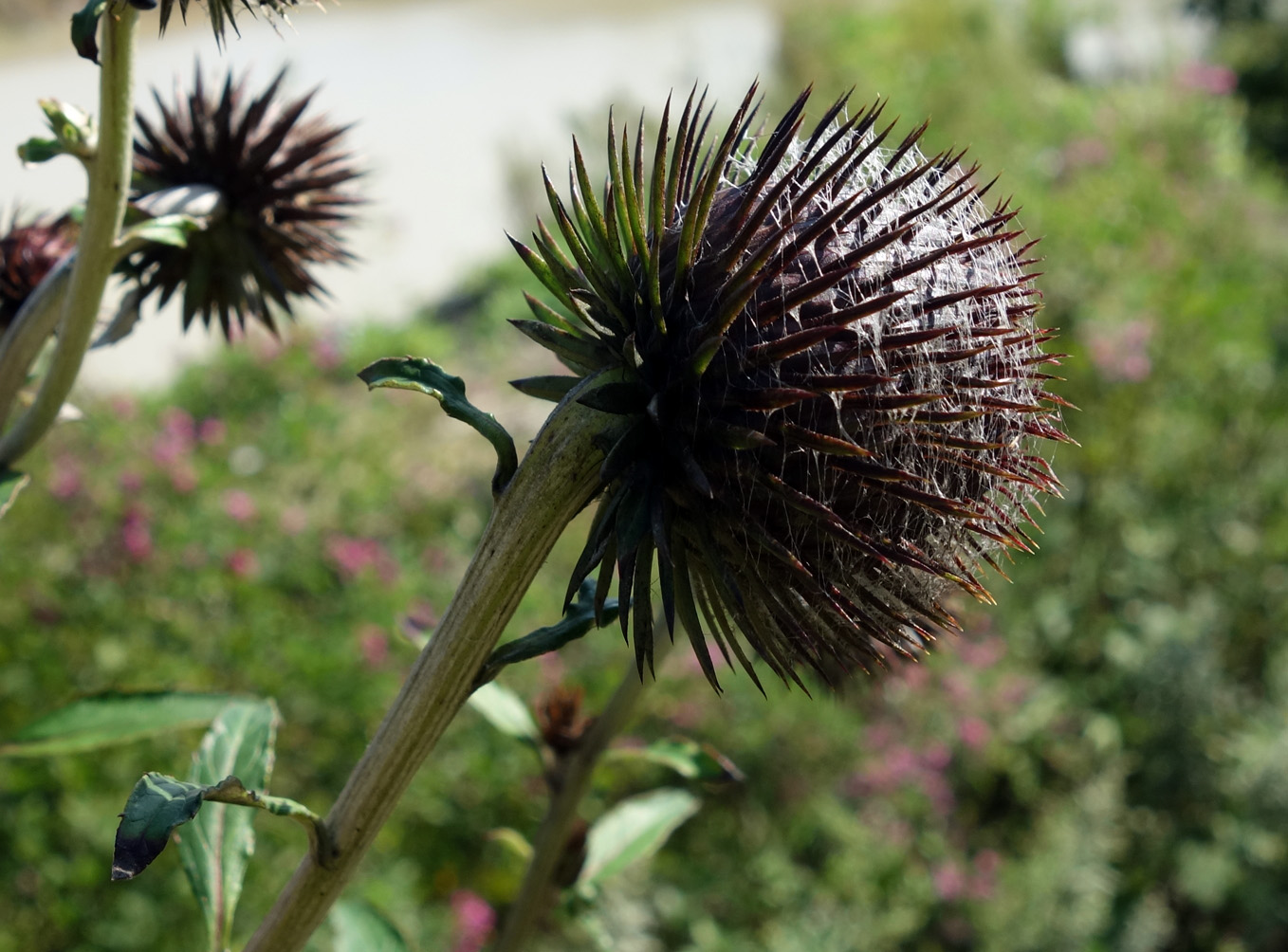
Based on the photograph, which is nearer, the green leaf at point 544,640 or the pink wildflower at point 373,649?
the green leaf at point 544,640

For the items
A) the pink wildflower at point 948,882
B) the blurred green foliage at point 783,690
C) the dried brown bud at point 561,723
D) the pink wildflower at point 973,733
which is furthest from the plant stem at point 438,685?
the pink wildflower at point 973,733

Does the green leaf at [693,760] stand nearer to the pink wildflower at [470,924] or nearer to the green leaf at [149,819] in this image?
the green leaf at [149,819]

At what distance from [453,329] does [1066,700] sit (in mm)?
5950

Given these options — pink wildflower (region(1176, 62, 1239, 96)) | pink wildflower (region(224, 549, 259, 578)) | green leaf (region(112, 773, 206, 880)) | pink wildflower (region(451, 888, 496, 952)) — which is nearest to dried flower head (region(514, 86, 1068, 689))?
green leaf (region(112, 773, 206, 880))

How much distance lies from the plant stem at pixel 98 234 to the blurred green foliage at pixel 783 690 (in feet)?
3.77

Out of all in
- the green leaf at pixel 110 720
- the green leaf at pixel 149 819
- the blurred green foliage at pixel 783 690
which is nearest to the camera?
the green leaf at pixel 149 819

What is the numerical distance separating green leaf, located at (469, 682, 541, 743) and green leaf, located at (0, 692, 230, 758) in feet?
1.24

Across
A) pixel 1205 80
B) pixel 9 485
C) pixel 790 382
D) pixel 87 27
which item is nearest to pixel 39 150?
pixel 87 27

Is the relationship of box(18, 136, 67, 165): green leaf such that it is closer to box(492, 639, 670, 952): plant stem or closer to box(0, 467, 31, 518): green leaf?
box(0, 467, 31, 518): green leaf

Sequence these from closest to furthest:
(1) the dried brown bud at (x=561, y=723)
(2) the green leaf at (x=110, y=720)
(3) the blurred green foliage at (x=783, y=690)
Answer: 1. (2) the green leaf at (x=110, y=720)
2. (1) the dried brown bud at (x=561, y=723)
3. (3) the blurred green foliage at (x=783, y=690)

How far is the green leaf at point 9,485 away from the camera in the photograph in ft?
4.27

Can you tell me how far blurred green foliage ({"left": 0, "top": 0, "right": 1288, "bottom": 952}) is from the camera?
13.2ft

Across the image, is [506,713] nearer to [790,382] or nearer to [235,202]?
[790,382]

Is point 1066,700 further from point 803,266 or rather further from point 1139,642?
point 803,266
